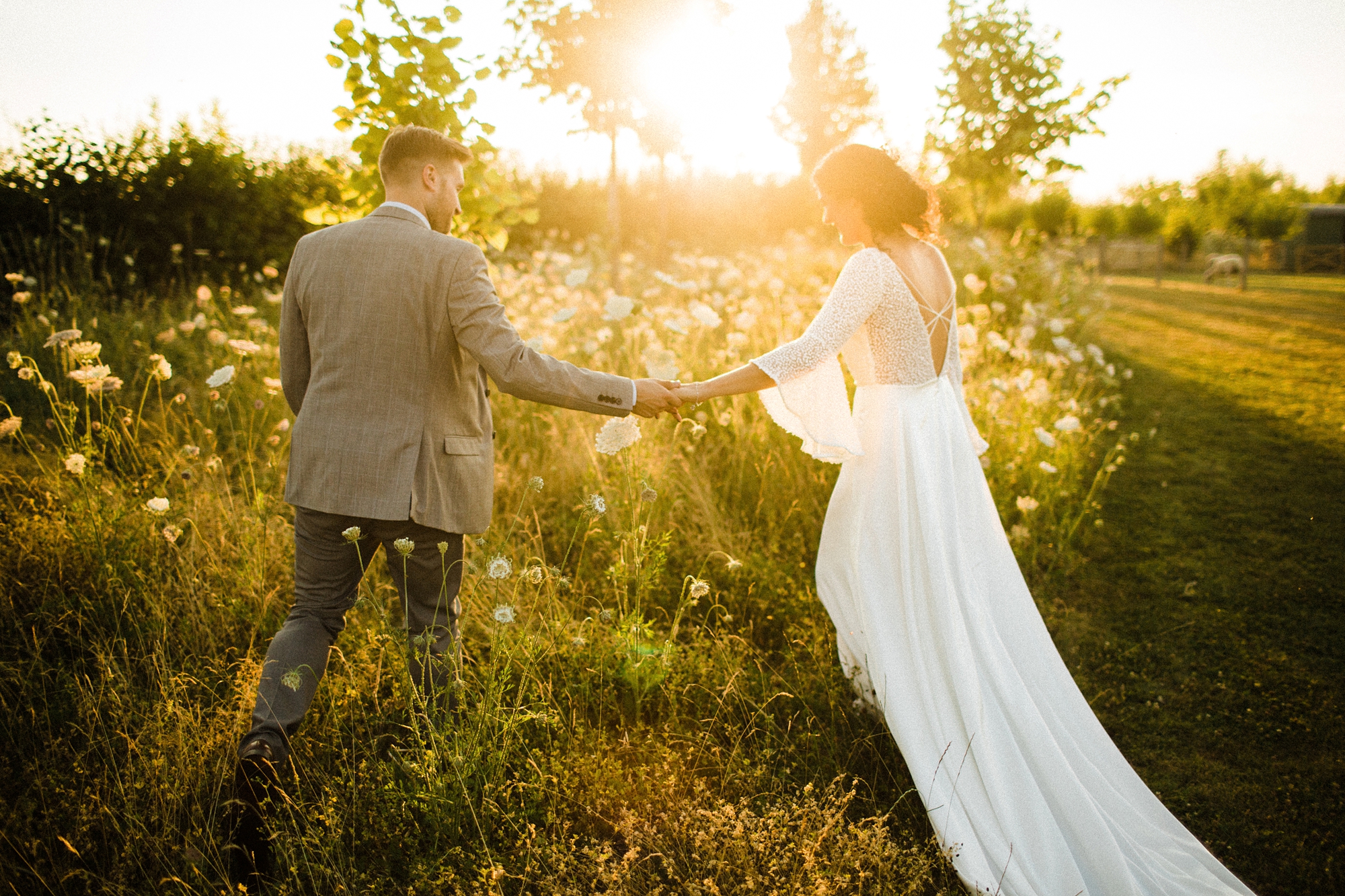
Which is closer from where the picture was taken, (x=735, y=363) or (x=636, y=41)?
(x=735, y=363)

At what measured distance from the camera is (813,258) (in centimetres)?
1061

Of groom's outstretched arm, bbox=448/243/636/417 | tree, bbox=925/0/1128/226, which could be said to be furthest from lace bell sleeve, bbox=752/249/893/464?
tree, bbox=925/0/1128/226

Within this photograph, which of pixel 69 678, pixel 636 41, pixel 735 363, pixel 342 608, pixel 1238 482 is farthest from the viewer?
pixel 636 41

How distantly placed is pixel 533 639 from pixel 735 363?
8.29 feet

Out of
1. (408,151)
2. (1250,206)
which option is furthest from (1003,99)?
(1250,206)

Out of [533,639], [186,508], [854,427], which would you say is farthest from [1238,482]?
[186,508]

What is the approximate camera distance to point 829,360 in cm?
272

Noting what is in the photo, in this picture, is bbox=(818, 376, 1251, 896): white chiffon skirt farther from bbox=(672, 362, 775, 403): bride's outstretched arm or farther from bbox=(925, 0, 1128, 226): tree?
bbox=(925, 0, 1128, 226): tree

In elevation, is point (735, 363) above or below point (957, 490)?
above

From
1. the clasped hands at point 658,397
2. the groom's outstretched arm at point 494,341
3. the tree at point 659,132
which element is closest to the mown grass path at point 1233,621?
the clasped hands at point 658,397

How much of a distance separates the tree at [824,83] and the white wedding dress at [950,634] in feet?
69.4

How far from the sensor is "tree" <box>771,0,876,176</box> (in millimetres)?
22016

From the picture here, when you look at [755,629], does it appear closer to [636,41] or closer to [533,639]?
[533,639]

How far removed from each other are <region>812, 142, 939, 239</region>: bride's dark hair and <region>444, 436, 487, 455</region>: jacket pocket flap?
1.70m
